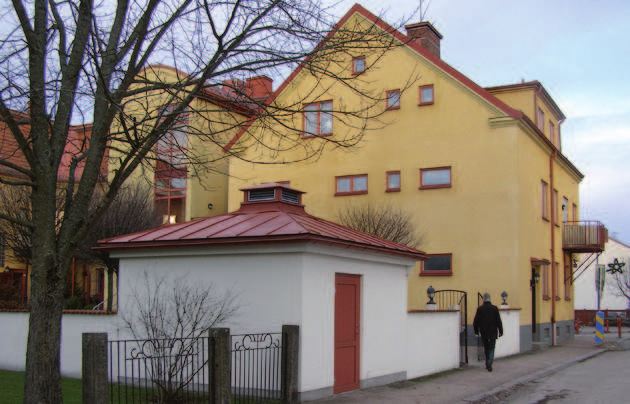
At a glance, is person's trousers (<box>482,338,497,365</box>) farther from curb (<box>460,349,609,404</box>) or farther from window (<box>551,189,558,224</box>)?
window (<box>551,189,558,224</box>)

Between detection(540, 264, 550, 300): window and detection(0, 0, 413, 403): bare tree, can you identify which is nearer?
detection(0, 0, 413, 403): bare tree

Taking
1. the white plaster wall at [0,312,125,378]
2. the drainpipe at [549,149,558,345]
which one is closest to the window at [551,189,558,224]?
the drainpipe at [549,149,558,345]

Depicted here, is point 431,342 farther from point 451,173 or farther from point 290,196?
point 451,173

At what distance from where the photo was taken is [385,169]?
82.0 ft

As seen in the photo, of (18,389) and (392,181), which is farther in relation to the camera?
(392,181)

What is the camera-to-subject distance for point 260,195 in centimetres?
1333

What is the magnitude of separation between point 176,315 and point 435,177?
47.7ft

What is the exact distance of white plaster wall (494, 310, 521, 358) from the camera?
→ 19781 millimetres

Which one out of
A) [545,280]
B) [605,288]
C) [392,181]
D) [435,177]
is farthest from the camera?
[605,288]

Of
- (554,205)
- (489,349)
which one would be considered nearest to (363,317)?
(489,349)

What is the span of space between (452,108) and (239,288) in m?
14.8

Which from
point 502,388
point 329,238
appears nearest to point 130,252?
point 329,238

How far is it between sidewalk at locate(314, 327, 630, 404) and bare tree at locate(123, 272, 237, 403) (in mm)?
2163

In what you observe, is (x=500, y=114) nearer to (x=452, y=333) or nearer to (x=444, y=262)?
(x=444, y=262)
